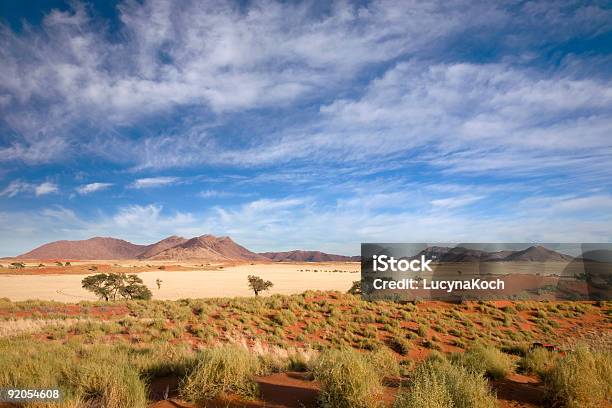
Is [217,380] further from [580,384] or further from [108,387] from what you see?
[580,384]

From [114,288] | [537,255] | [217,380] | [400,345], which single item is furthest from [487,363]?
[537,255]

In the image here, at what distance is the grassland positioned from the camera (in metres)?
6.30

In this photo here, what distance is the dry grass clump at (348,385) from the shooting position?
577cm

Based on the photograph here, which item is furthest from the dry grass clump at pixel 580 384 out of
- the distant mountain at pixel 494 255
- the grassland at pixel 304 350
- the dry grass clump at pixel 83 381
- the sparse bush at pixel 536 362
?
the distant mountain at pixel 494 255

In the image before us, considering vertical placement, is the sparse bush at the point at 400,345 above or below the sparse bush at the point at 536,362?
below

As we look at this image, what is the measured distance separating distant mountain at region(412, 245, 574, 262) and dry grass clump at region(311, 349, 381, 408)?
71.9 m

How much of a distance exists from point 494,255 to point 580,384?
9264 centimetres

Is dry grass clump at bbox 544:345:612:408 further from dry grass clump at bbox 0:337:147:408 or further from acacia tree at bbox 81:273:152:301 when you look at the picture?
acacia tree at bbox 81:273:152:301

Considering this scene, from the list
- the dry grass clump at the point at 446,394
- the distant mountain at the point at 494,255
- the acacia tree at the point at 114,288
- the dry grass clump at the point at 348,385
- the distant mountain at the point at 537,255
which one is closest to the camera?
the dry grass clump at the point at 446,394

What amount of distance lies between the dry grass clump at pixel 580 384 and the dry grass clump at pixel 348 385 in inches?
123

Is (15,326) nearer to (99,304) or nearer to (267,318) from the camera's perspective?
(99,304)

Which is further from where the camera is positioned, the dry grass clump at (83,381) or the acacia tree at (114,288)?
the acacia tree at (114,288)

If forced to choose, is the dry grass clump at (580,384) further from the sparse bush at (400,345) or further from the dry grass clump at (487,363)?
the sparse bush at (400,345)

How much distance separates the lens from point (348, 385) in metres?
5.96
